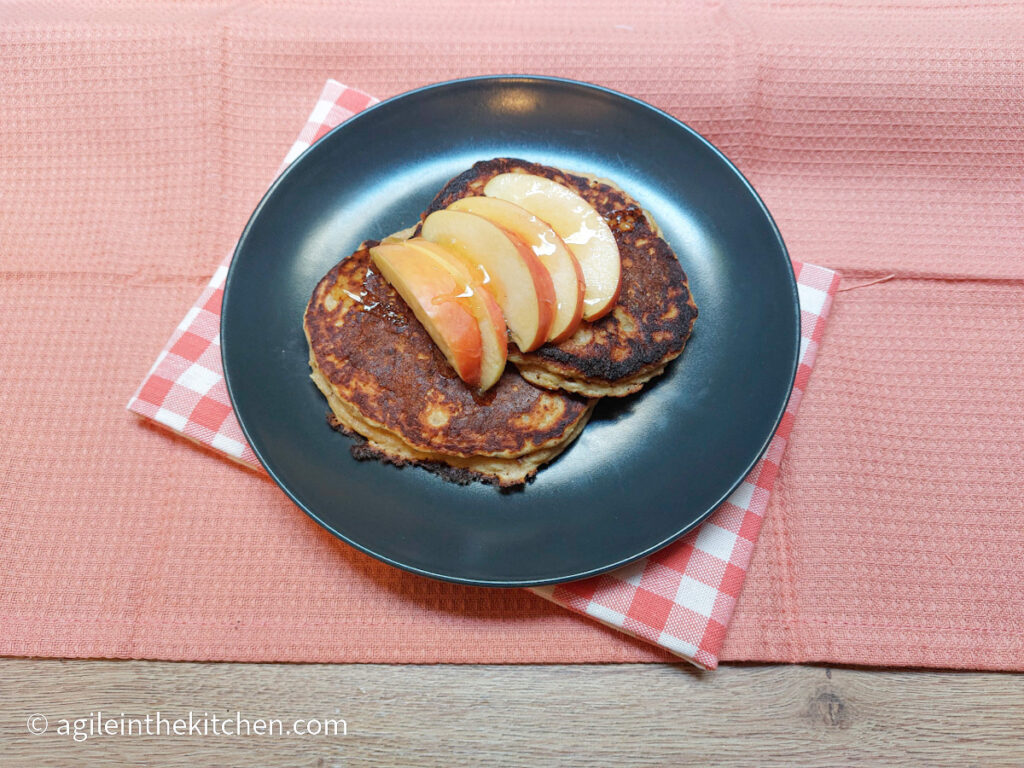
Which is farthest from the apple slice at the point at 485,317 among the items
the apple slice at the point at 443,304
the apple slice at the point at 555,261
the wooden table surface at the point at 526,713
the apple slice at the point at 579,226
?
the wooden table surface at the point at 526,713

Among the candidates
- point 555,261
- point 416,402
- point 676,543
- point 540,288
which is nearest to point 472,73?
point 555,261

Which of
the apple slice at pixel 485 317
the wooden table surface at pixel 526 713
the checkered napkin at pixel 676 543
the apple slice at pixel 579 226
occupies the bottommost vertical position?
the wooden table surface at pixel 526 713

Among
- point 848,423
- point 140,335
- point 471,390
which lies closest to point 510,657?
point 471,390

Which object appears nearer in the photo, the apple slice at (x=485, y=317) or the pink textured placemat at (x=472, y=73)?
the apple slice at (x=485, y=317)

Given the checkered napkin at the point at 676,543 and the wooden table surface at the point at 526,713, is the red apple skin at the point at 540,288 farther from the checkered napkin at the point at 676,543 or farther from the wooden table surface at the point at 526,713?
the wooden table surface at the point at 526,713

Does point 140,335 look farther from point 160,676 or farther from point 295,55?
point 295,55

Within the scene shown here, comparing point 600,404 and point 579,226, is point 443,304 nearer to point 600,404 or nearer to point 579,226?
point 579,226

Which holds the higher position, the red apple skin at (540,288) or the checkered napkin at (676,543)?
the red apple skin at (540,288)
